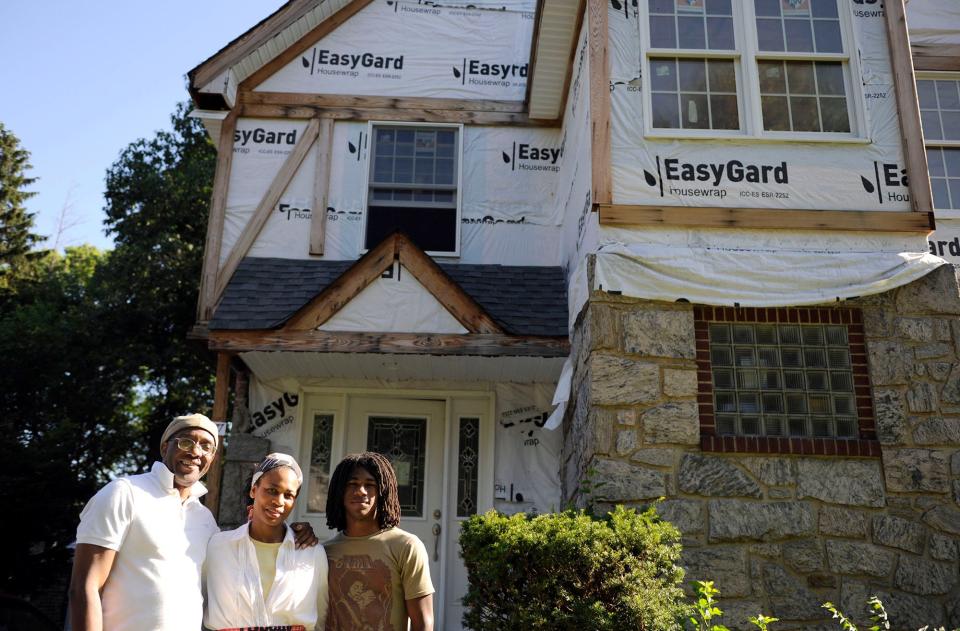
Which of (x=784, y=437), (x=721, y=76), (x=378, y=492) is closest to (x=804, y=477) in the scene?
(x=784, y=437)

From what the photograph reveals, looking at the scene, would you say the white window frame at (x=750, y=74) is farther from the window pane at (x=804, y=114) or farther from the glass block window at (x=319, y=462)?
the glass block window at (x=319, y=462)

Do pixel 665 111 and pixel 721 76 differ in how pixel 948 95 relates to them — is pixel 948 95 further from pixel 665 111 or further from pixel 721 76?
pixel 665 111

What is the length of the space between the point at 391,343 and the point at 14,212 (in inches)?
635

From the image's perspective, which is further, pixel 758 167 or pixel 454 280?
pixel 454 280

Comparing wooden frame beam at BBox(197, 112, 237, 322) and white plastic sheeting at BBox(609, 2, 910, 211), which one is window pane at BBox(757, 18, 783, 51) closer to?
white plastic sheeting at BBox(609, 2, 910, 211)

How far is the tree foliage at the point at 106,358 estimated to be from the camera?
1098 centimetres

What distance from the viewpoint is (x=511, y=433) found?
835cm

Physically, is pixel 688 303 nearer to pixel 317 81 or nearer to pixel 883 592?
pixel 883 592

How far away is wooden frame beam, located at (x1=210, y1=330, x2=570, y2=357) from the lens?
24.0 ft

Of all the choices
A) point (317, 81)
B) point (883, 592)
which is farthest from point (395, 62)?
point (883, 592)

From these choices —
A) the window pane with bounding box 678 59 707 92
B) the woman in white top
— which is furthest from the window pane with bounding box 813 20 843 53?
the woman in white top

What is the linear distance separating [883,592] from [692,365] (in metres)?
1.93

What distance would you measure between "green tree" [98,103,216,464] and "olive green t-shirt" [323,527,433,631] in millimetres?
11089

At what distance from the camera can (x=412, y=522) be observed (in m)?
8.12
